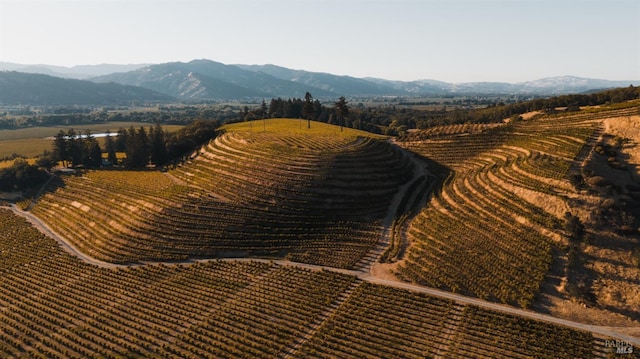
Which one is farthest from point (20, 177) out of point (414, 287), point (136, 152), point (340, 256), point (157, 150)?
point (414, 287)

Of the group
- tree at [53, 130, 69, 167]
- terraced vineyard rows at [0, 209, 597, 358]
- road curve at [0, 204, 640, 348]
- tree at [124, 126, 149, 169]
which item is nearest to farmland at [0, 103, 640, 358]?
terraced vineyard rows at [0, 209, 597, 358]

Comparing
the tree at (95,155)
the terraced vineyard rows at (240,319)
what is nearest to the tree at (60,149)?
the tree at (95,155)

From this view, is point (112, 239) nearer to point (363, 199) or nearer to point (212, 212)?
point (212, 212)

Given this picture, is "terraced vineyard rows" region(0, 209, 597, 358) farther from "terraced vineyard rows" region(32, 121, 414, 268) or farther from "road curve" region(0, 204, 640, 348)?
"terraced vineyard rows" region(32, 121, 414, 268)

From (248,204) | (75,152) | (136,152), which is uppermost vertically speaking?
(136,152)

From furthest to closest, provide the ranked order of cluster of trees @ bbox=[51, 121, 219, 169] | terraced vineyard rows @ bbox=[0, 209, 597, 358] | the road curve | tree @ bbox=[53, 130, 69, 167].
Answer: tree @ bbox=[53, 130, 69, 167]
cluster of trees @ bbox=[51, 121, 219, 169]
the road curve
terraced vineyard rows @ bbox=[0, 209, 597, 358]

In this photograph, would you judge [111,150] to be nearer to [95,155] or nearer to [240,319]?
[95,155]
